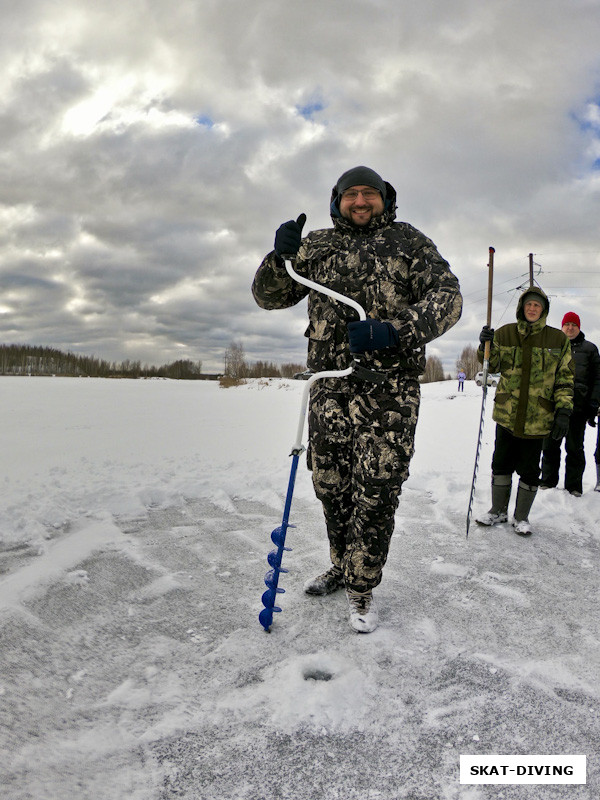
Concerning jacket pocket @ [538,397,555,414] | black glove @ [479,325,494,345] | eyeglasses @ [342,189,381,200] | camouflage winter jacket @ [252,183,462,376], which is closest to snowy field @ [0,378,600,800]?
jacket pocket @ [538,397,555,414]

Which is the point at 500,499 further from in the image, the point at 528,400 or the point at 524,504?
the point at 528,400

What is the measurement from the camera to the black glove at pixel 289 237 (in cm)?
256

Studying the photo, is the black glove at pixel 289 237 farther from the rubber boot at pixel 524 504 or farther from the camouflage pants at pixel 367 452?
the rubber boot at pixel 524 504

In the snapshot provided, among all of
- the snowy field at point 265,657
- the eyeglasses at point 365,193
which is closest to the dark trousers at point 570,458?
the snowy field at point 265,657

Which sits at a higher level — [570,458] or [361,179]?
[361,179]

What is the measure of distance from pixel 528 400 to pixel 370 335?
8.62ft

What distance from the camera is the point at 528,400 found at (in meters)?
4.28

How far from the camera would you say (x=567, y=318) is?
5980mm

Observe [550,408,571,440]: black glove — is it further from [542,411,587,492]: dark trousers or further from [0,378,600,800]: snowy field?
[542,411,587,492]: dark trousers

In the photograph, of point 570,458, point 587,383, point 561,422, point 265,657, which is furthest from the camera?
point 587,383

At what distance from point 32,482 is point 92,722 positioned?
10.9ft

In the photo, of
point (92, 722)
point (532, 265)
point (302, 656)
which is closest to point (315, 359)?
point (302, 656)

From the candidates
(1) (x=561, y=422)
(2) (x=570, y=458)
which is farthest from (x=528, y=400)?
(2) (x=570, y=458)

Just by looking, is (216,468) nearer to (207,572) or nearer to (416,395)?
(207,572)
